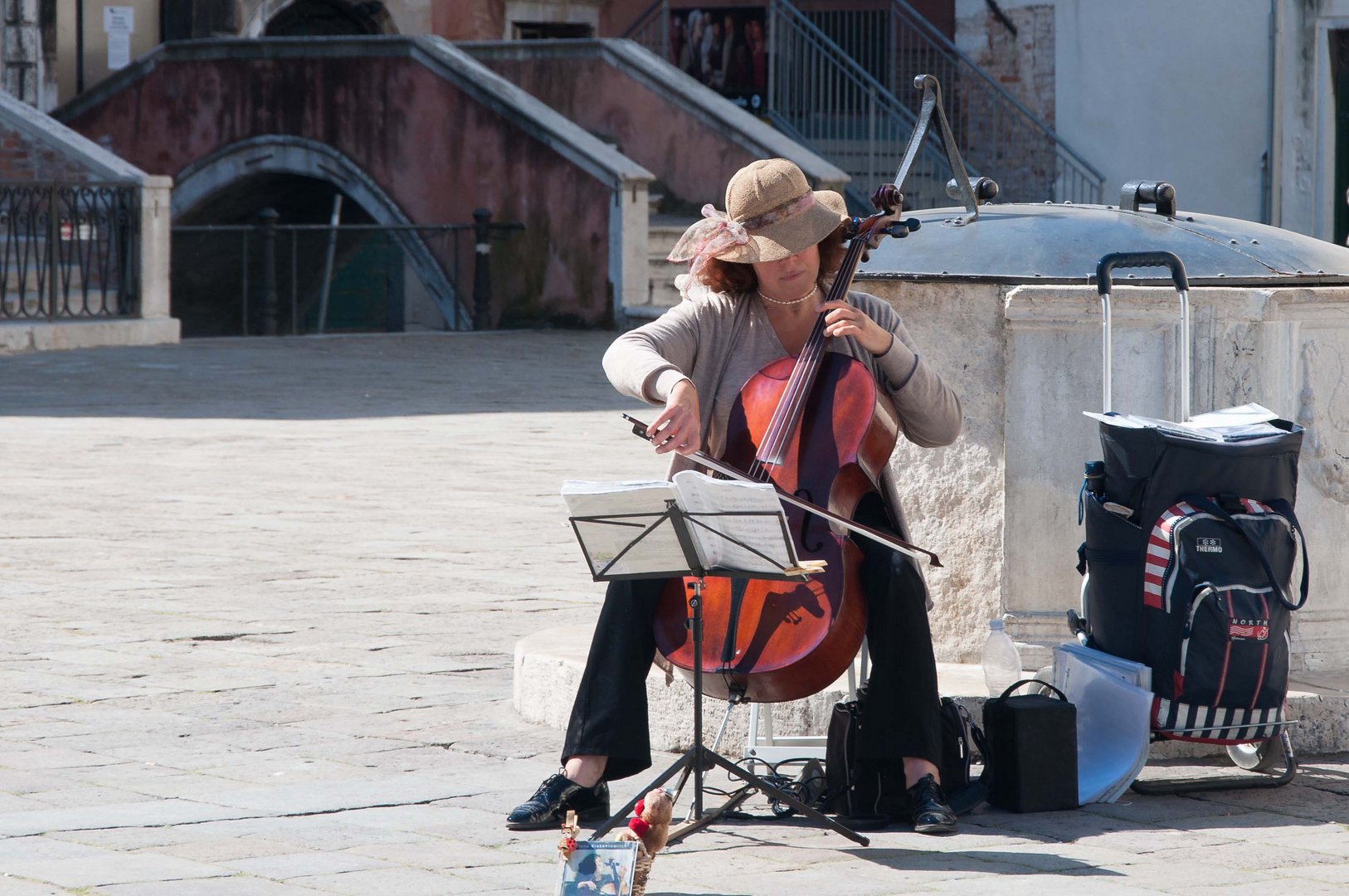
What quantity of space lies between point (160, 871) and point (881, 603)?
141 centimetres

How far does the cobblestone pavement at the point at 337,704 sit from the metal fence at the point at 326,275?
24.8 ft

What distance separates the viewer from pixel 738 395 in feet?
13.8

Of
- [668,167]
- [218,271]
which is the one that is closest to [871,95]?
[668,167]

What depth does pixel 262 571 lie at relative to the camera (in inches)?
275

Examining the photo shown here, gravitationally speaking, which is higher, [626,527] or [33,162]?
[33,162]

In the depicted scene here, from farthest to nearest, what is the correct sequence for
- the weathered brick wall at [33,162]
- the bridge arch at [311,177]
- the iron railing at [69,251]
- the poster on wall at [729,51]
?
1. the poster on wall at [729,51]
2. the bridge arch at [311,177]
3. the weathered brick wall at [33,162]
4. the iron railing at [69,251]

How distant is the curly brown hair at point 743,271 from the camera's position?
14.5ft

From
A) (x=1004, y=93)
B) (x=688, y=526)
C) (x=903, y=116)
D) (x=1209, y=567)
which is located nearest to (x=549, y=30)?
(x=903, y=116)

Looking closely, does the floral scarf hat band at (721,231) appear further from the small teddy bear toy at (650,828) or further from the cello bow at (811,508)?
the small teddy bear toy at (650,828)

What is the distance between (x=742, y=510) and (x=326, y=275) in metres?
15.7

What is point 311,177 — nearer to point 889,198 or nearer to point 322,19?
point 322,19

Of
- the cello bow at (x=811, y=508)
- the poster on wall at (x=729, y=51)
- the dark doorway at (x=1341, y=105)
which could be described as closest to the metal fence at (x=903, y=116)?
the poster on wall at (x=729, y=51)

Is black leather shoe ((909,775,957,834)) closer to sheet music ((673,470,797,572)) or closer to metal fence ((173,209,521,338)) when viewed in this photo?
sheet music ((673,470,797,572))

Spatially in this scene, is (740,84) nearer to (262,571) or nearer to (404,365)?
(404,365)
